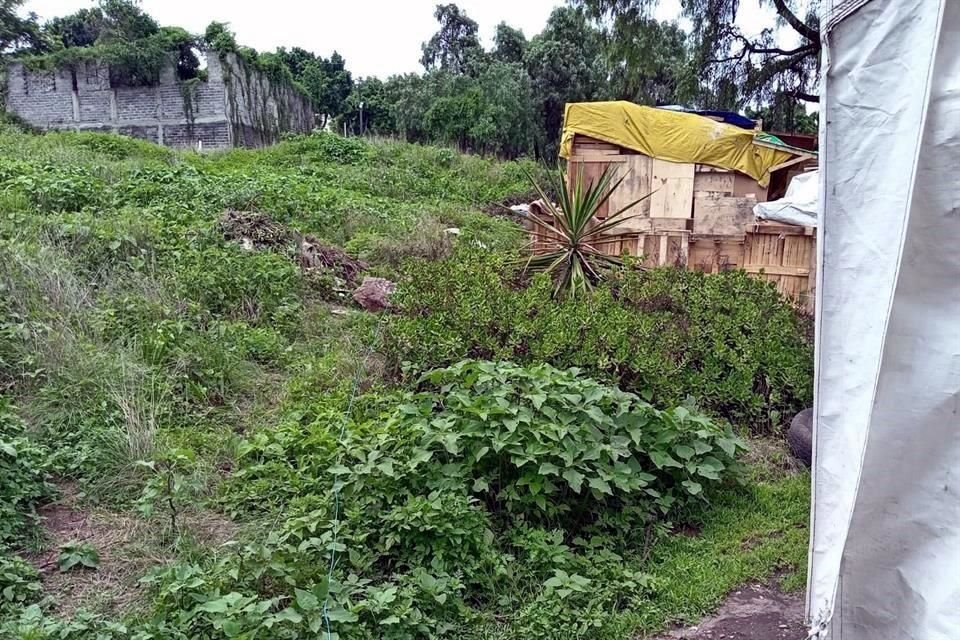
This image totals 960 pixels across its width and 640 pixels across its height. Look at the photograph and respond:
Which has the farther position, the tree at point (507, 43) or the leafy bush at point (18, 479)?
the tree at point (507, 43)

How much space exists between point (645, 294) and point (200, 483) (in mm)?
3325

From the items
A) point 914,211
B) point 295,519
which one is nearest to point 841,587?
point 914,211

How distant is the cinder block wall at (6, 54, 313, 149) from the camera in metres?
18.1

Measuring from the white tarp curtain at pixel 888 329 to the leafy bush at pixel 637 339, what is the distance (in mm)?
2111

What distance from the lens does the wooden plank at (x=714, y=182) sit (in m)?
8.57

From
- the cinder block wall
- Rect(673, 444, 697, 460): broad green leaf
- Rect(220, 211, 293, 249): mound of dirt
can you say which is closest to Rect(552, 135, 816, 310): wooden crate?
Rect(220, 211, 293, 249): mound of dirt

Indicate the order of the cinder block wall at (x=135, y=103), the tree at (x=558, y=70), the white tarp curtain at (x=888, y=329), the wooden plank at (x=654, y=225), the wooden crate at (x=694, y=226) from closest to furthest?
the white tarp curtain at (x=888, y=329)
the wooden crate at (x=694, y=226)
the wooden plank at (x=654, y=225)
the cinder block wall at (x=135, y=103)
the tree at (x=558, y=70)

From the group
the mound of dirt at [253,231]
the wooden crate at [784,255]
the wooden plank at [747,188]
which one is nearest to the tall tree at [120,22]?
the mound of dirt at [253,231]

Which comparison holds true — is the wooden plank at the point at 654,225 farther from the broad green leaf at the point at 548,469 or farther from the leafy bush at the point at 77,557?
the leafy bush at the point at 77,557

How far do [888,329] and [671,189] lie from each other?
7379mm

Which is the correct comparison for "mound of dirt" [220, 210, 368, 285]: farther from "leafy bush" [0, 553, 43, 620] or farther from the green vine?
the green vine

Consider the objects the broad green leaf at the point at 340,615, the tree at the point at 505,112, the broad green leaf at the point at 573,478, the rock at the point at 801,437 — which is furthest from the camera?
the tree at the point at 505,112

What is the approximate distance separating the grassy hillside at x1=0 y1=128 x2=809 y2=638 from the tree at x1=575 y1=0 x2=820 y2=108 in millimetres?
4684

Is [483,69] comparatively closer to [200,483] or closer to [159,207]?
[159,207]
